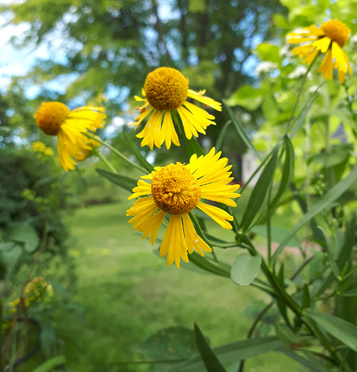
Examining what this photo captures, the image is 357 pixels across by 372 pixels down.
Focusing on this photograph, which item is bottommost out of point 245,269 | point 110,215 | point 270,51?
point 110,215

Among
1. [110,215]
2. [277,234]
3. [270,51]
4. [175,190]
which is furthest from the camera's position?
[110,215]

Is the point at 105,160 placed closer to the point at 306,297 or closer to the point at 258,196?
the point at 258,196

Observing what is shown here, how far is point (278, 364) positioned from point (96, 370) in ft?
2.41

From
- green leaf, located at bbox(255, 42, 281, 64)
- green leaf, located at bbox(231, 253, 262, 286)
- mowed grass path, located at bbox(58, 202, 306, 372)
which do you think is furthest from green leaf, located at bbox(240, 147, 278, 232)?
mowed grass path, located at bbox(58, 202, 306, 372)

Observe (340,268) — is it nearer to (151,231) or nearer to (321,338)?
(321,338)

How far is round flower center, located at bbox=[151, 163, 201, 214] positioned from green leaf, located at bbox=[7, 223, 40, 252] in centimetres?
23

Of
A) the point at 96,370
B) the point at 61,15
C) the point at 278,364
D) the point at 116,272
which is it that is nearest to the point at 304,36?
the point at 278,364

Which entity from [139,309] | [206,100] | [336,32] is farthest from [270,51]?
[139,309]

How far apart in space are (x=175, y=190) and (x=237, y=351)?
265 mm

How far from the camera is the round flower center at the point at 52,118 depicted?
0.36m

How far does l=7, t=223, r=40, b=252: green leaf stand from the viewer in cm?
38

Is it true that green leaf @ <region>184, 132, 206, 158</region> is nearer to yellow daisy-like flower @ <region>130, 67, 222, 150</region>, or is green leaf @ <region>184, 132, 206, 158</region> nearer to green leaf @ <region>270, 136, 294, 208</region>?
yellow daisy-like flower @ <region>130, 67, 222, 150</region>

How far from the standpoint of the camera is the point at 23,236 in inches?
15.4

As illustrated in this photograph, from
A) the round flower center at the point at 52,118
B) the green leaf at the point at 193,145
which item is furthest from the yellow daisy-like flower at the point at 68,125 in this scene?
the green leaf at the point at 193,145
